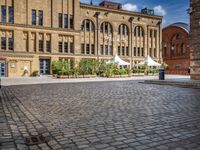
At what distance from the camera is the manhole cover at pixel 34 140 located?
14.3 feet

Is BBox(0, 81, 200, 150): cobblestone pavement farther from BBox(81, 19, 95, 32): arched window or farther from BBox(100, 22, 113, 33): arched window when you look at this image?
BBox(100, 22, 113, 33): arched window

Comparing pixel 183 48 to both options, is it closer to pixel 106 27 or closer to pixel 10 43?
pixel 106 27

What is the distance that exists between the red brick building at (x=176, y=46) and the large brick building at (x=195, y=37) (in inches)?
1442

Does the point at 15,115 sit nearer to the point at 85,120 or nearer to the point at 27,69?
the point at 85,120

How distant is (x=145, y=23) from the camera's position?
5106 cm

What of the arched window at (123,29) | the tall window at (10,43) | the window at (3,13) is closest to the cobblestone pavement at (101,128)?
the tall window at (10,43)

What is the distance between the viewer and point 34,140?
447 centimetres

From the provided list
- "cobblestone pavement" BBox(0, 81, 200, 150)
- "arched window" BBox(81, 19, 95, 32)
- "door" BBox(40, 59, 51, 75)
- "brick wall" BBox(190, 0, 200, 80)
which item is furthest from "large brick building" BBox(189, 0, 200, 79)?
"arched window" BBox(81, 19, 95, 32)

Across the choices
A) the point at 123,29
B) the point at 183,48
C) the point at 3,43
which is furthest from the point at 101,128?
the point at 183,48

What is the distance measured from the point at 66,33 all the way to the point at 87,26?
506cm

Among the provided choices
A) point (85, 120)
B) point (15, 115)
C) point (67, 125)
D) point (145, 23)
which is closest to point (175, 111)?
point (85, 120)

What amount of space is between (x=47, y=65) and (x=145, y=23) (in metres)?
23.9

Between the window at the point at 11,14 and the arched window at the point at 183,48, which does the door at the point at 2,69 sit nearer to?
the window at the point at 11,14

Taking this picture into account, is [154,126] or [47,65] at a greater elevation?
[47,65]
